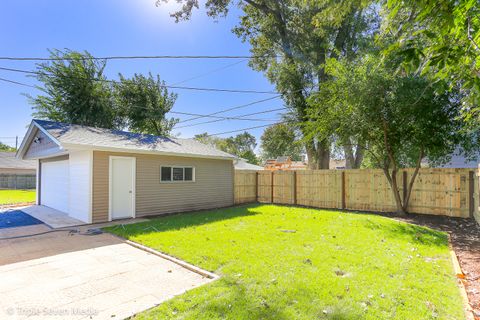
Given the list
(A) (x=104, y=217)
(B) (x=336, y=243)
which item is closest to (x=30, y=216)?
(A) (x=104, y=217)

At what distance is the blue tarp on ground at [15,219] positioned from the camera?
26.0 feet

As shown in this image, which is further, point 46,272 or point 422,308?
point 46,272

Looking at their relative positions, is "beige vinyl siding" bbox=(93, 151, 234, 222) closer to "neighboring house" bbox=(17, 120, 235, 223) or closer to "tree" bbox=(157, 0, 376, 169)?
"neighboring house" bbox=(17, 120, 235, 223)

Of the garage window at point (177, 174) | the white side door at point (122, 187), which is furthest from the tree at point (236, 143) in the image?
the white side door at point (122, 187)

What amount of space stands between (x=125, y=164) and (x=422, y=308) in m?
8.64

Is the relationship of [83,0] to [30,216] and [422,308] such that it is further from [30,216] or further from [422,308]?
[422,308]

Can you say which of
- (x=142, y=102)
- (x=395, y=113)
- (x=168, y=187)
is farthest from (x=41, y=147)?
(x=395, y=113)

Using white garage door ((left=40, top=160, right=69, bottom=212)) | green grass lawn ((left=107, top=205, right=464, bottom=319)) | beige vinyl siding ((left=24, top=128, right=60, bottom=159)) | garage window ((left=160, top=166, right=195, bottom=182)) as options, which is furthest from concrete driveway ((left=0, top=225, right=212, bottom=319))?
beige vinyl siding ((left=24, top=128, right=60, bottom=159))

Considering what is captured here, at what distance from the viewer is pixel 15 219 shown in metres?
8.73

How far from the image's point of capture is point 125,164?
8828 mm

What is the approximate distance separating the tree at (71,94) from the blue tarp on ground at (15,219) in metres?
8.83

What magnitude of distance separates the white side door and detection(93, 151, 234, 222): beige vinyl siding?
0.55ft

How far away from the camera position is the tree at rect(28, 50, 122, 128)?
53.4ft

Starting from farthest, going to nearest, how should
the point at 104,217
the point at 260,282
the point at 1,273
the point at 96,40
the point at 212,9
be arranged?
the point at 212,9 → the point at 96,40 → the point at 104,217 → the point at 1,273 → the point at 260,282
